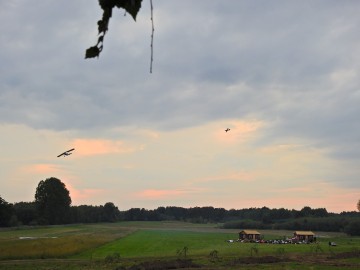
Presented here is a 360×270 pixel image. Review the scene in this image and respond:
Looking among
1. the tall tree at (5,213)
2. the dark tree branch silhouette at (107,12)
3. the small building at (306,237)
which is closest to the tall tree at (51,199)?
the tall tree at (5,213)

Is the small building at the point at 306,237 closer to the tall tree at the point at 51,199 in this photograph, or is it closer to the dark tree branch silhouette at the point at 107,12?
the tall tree at the point at 51,199

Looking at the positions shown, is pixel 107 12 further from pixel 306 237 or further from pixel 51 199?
pixel 51 199

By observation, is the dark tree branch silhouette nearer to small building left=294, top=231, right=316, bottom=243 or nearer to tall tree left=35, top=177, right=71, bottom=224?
small building left=294, top=231, right=316, bottom=243

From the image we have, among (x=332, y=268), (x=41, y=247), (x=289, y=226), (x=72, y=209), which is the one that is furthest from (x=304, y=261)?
(x=72, y=209)

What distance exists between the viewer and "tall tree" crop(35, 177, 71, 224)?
15675cm

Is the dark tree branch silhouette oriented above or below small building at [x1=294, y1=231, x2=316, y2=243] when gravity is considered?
above

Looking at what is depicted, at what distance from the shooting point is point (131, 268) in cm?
4591

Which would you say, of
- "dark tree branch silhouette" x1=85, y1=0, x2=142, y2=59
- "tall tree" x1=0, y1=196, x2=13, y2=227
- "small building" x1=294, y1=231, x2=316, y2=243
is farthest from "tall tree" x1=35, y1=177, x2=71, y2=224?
"dark tree branch silhouette" x1=85, y1=0, x2=142, y2=59

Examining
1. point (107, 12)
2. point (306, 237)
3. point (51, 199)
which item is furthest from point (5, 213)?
point (107, 12)

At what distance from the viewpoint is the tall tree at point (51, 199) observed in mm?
156750

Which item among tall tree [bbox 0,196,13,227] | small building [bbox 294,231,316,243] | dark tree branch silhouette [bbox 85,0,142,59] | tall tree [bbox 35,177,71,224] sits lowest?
small building [bbox 294,231,316,243]

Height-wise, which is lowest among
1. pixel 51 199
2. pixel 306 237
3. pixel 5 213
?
pixel 306 237

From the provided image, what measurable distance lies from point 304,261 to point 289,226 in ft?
374

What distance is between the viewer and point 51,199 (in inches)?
6161
